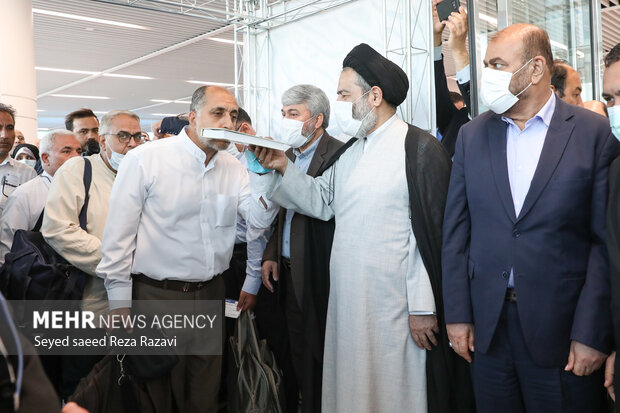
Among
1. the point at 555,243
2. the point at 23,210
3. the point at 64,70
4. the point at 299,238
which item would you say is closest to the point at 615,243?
the point at 555,243

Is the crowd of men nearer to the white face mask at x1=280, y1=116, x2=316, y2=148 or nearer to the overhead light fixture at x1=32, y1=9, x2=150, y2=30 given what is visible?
the white face mask at x1=280, y1=116, x2=316, y2=148

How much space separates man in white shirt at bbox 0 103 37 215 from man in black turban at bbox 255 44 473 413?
2373mm

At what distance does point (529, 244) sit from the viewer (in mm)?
1919

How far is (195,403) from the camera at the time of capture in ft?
9.25

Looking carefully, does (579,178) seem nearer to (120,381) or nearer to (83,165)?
(120,381)

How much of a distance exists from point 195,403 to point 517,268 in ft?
5.75

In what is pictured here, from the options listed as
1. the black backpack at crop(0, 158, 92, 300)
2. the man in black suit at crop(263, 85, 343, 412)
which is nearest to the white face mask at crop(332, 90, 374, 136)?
the man in black suit at crop(263, 85, 343, 412)

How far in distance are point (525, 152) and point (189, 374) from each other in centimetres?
193

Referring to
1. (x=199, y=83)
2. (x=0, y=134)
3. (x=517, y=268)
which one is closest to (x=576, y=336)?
(x=517, y=268)

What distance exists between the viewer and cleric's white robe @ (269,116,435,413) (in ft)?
7.95

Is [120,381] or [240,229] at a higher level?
[240,229]

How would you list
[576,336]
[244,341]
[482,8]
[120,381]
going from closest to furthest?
[576,336] → [120,381] → [244,341] → [482,8]

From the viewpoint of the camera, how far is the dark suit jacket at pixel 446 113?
133 inches

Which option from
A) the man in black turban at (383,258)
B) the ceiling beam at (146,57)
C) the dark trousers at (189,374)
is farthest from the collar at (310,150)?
the ceiling beam at (146,57)
